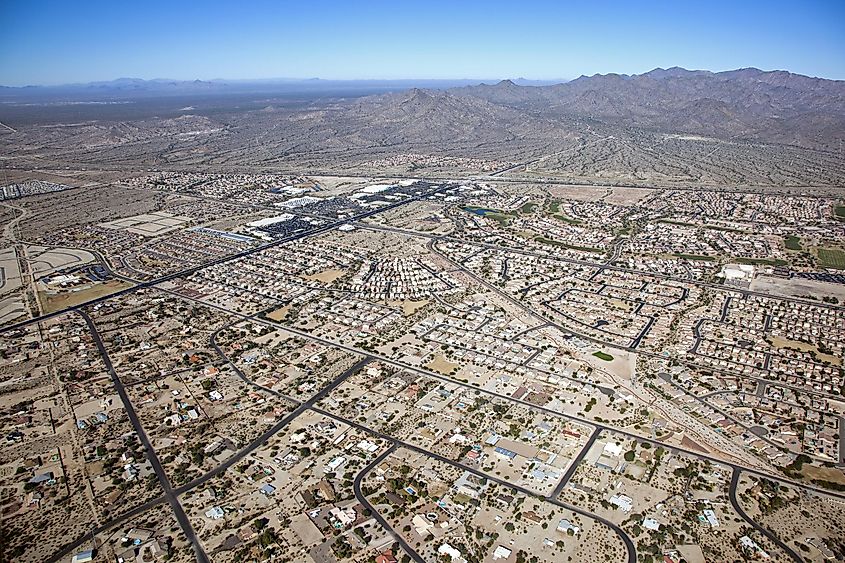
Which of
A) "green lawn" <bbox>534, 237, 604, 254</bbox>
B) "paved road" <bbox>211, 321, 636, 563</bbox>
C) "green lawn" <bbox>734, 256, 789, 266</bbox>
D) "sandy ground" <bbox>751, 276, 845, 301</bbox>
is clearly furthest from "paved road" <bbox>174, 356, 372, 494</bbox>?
"green lawn" <bbox>734, 256, 789, 266</bbox>

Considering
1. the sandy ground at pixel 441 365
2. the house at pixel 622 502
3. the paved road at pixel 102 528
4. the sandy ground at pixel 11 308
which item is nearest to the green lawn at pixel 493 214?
the sandy ground at pixel 441 365

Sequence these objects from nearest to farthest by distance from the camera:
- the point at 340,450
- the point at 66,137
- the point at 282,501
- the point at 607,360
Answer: the point at 282,501 < the point at 340,450 < the point at 607,360 < the point at 66,137

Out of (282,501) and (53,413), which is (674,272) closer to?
(282,501)

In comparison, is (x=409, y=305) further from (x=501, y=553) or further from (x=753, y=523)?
(x=753, y=523)

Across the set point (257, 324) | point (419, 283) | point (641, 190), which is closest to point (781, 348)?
point (419, 283)

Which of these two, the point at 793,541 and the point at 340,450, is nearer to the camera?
the point at 793,541

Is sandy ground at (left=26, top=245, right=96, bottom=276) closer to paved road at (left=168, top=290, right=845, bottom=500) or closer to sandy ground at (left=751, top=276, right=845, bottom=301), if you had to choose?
paved road at (left=168, top=290, right=845, bottom=500)
